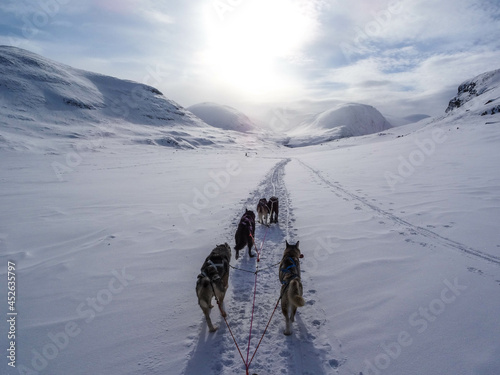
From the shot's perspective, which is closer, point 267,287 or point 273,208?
point 267,287

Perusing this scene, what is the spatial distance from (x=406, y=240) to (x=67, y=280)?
8.11 meters

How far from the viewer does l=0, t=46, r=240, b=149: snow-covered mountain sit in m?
56.4

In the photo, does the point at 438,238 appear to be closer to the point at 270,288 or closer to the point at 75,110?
the point at 270,288

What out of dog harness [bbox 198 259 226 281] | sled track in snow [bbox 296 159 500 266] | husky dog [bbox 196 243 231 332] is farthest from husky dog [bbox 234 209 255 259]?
sled track in snow [bbox 296 159 500 266]

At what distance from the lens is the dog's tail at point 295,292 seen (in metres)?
3.32

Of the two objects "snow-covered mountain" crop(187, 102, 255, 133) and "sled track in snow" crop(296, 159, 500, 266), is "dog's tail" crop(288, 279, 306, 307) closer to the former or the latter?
"sled track in snow" crop(296, 159, 500, 266)

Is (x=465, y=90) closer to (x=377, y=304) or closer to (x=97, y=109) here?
(x=377, y=304)

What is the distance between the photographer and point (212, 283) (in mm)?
3711

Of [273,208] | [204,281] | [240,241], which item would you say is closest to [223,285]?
[204,281]

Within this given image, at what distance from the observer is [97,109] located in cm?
8706

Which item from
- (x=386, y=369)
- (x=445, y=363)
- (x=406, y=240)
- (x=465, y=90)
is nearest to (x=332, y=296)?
(x=386, y=369)

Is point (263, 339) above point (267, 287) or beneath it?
beneath

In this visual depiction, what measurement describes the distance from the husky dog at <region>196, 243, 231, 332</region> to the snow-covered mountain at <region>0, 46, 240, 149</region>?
4893 centimetres

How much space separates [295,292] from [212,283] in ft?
4.20
